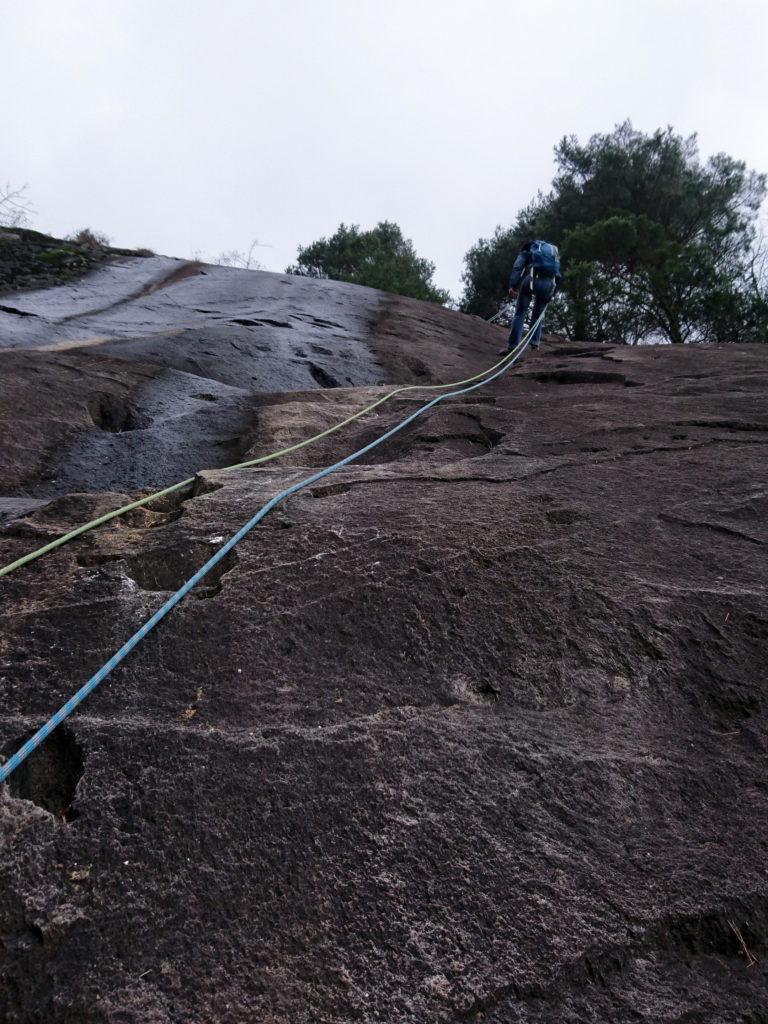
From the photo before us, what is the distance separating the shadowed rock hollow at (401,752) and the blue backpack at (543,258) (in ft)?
14.4

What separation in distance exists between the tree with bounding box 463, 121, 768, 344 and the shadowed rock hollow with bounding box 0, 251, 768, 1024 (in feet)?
38.6

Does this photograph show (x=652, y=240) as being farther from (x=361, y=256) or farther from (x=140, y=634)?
(x=140, y=634)

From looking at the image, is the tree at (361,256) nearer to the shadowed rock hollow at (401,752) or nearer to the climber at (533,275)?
the climber at (533,275)

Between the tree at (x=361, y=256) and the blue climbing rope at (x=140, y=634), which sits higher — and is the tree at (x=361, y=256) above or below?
above

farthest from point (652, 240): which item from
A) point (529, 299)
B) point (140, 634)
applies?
point (140, 634)

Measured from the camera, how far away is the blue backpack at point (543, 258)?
709 centimetres

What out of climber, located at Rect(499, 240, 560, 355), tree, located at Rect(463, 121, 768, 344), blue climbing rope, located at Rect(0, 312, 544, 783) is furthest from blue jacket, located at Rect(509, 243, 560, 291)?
tree, located at Rect(463, 121, 768, 344)

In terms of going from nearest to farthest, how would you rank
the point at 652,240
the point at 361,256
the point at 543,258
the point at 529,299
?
1. the point at 543,258
2. the point at 529,299
3. the point at 652,240
4. the point at 361,256

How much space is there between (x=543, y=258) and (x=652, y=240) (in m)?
9.58

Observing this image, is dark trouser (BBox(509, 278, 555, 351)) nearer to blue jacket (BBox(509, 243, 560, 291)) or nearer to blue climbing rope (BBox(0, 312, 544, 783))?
blue jacket (BBox(509, 243, 560, 291))

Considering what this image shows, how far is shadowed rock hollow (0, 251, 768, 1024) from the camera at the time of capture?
3.98ft

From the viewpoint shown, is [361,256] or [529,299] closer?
[529,299]

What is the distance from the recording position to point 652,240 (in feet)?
49.2

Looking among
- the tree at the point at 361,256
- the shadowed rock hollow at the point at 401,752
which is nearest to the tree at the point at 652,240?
the tree at the point at 361,256
